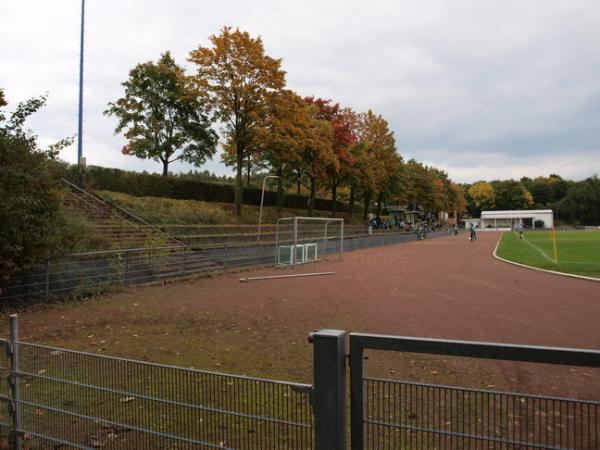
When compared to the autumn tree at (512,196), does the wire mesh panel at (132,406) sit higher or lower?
lower

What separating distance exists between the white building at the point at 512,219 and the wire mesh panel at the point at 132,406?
380ft

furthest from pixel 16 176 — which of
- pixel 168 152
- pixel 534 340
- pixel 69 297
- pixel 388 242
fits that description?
pixel 388 242

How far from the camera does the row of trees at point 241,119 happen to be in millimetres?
29562

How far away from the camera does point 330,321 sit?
970 centimetres

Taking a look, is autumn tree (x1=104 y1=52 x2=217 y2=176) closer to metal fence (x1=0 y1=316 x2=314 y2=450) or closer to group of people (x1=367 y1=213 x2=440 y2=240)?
group of people (x1=367 y1=213 x2=440 y2=240)

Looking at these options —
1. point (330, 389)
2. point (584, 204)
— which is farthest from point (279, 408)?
point (584, 204)

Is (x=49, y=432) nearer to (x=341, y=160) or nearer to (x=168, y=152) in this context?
(x=168, y=152)

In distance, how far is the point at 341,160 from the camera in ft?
136

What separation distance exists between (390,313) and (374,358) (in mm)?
3963

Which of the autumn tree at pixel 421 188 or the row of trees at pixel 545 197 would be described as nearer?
the autumn tree at pixel 421 188

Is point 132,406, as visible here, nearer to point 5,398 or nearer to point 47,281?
point 5,398

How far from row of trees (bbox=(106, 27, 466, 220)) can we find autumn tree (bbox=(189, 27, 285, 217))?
0.06m

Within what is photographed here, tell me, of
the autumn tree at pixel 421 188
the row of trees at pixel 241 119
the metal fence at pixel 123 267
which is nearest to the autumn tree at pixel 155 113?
the row of trees at pixel 241 119

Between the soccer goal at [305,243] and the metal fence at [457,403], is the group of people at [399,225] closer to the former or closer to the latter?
the soccer goal at [305,243]
